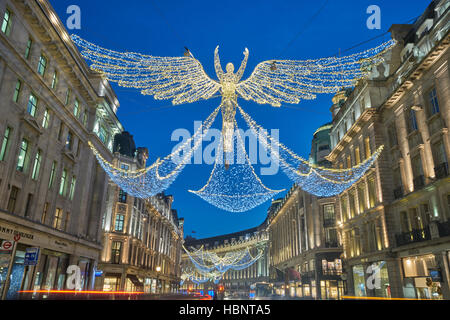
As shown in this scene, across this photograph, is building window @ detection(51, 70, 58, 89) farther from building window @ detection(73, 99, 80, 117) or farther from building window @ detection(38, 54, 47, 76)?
building window @ detection(73, 99, 80, 117)

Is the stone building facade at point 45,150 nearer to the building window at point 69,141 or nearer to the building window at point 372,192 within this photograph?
the building window at point 69,141

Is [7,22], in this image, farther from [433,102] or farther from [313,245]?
[313,245]

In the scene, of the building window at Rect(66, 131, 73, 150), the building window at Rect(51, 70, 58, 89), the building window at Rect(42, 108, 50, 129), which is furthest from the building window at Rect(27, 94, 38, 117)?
the building window at Rect(66, 131, 73, 150)

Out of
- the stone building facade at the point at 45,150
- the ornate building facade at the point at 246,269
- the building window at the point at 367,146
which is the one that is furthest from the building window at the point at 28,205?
the ornate building facade at the point at 246,269

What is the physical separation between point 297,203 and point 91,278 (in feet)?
138

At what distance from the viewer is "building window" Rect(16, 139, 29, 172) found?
21672mm

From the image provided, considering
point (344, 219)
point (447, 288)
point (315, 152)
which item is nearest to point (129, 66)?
point (447, 288)

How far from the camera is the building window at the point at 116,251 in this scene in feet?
145

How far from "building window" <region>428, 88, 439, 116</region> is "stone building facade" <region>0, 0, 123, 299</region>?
27147 mm

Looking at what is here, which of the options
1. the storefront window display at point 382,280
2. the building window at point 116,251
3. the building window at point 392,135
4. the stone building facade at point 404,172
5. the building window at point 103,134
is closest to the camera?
the stone building facade at point 404,172

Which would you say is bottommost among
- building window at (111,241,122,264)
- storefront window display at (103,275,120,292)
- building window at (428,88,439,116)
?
storefront window display at (103,275,120,292)

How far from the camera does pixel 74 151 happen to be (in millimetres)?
30125

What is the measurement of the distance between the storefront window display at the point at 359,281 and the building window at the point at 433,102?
696 inches
